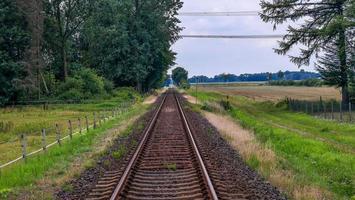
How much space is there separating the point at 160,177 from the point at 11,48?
174ft

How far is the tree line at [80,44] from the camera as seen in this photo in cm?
6009

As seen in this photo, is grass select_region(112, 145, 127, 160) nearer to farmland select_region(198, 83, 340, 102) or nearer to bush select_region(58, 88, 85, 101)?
farmland select_region(198, 83, 340, 102)

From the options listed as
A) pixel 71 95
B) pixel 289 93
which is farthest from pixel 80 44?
pixel 289 93

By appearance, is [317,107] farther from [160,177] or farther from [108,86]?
[108,86]

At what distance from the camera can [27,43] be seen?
6147 cm

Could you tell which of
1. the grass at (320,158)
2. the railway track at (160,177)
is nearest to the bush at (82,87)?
the grass at (320,158)

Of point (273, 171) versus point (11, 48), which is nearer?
point (273, 171)

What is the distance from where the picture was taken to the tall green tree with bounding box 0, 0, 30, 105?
58375 millimetres

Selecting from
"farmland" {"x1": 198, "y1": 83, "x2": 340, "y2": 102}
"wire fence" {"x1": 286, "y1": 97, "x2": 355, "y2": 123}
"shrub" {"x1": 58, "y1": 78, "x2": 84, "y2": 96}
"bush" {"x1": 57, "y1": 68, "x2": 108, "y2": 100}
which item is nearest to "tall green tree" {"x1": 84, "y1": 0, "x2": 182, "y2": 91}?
"bush" {"x1": 57, "y1": 68, "x2": 108, "y2": 100}

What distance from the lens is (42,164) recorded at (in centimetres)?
1553

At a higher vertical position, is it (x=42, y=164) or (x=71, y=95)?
(x=42, y=164)

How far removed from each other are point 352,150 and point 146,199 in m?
12.3

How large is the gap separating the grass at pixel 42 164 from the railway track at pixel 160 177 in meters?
2.00

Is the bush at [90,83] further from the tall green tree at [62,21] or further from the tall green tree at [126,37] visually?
the tall green tree at [126,37]
